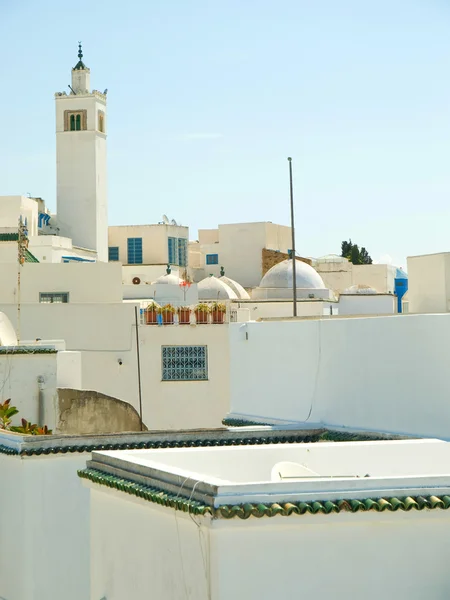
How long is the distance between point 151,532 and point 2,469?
478cm

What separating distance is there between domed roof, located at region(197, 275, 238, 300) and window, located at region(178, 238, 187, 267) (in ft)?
48.3

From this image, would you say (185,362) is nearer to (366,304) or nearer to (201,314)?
(201,314)

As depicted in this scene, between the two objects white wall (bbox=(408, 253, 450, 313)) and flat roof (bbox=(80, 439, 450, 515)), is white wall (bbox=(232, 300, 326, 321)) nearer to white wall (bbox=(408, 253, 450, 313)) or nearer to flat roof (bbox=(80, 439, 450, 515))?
white wall (bbox=(408, 253, 450, 313))

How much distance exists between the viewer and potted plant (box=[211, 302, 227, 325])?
942 inches

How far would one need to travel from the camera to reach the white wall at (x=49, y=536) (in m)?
10.9

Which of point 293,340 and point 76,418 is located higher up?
point 293,340

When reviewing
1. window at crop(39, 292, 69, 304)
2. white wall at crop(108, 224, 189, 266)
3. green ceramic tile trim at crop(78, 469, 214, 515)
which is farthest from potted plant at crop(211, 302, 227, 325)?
white wall at crop(108, 224, 189, 266)

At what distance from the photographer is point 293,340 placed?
40.2 ft

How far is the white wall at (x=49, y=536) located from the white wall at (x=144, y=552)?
2.98 metres

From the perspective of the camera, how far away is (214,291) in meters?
35.5

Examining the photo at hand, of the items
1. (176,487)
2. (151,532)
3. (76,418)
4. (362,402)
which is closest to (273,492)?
(176,487)

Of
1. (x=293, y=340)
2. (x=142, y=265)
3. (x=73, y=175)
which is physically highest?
(x=73, y=175)

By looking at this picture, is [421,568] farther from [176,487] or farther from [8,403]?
[8,403]

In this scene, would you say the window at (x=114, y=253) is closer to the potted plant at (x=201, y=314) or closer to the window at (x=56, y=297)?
the window at (x=56, y=297)
